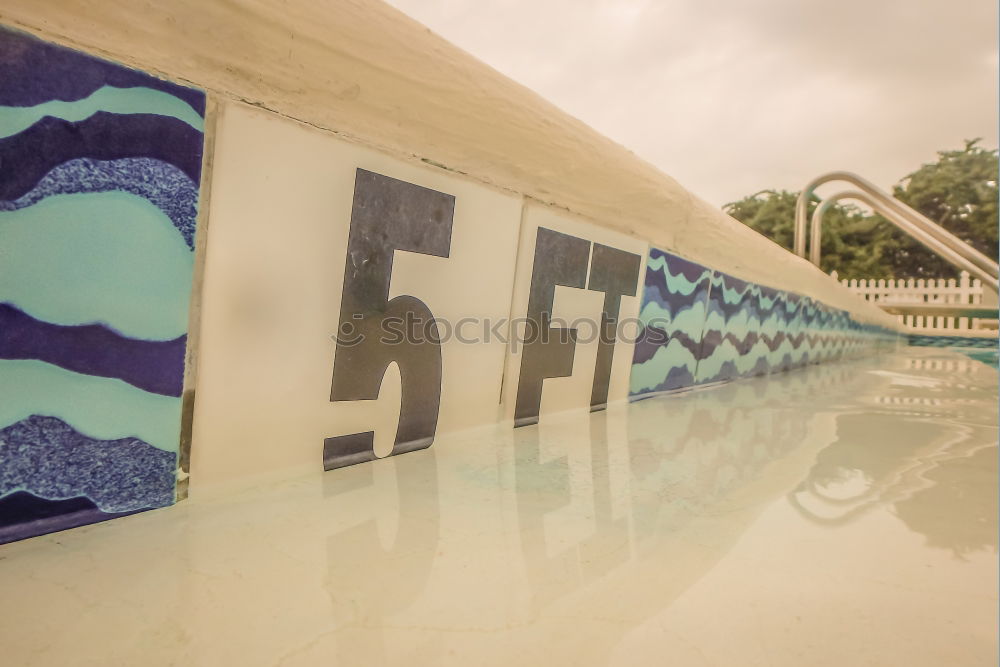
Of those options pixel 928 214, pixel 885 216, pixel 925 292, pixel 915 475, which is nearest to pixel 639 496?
pixel 915 475

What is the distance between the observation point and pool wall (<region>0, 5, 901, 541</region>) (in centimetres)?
36

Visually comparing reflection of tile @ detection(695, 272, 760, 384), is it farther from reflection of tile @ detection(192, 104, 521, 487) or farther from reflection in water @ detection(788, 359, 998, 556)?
reflection of tile @ detection(192, 104, 521, 487)

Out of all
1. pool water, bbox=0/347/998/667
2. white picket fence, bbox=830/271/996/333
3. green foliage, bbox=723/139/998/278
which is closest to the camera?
pool water, bbox=0/347/998/667

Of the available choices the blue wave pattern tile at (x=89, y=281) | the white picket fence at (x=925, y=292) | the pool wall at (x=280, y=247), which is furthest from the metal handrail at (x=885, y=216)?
the white picket fence at (x=925, y=292)

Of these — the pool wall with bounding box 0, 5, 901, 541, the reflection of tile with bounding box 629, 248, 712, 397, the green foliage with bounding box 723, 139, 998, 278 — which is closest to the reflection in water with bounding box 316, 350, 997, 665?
the pool wall with bounding box 0, 5, 901, 541

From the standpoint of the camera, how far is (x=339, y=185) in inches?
20.3

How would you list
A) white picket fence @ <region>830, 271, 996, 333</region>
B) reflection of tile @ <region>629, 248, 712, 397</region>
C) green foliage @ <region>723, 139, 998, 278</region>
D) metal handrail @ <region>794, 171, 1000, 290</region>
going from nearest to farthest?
reflection of tile @ <region>629, 248, 712, 397</region>
metal handrail @ <region>794, 171, 1000, 290</region>
white picket fence @ <region>830, 271, 996, 333</region>
green foliage @ <region>723, 139, 998, 278</region>

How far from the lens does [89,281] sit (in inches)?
14.3

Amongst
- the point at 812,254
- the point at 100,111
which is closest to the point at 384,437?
the point at 100,111

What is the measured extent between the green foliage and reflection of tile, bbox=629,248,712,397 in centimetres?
851

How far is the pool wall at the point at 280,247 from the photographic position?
36 cm

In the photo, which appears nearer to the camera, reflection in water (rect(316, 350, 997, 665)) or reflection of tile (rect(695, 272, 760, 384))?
reflection in water (rect(316, 350, 997, 665))

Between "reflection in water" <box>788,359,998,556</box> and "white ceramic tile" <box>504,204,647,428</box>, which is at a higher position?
"white ceramic tile" <box>504,204,647,428</box>

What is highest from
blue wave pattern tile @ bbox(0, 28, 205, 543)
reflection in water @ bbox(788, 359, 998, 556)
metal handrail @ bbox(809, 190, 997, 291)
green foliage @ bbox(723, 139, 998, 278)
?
green foliage @ bbox(723, 139, 998, 278)
